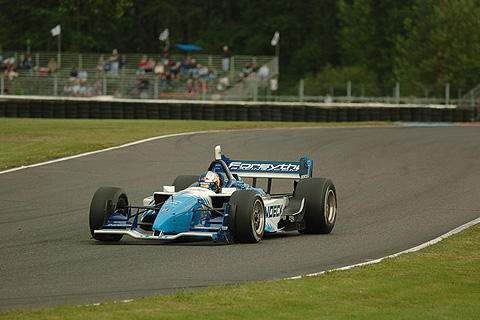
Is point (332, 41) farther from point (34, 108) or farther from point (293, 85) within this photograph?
point (34, 108)

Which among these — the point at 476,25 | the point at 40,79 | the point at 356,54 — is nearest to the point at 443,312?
the point at 40,79

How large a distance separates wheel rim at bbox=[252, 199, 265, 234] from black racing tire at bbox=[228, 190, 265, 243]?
0.12m

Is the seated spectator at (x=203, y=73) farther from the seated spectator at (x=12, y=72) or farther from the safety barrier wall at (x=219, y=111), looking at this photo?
the safety barrier wall at (x=219, y=111)

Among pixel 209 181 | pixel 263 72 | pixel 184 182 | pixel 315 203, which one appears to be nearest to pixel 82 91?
pixel 263 72

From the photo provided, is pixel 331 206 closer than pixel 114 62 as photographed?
Yes

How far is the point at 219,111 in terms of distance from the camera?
32.1 m

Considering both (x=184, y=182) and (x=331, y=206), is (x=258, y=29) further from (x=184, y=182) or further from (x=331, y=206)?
(x=331, y=206)

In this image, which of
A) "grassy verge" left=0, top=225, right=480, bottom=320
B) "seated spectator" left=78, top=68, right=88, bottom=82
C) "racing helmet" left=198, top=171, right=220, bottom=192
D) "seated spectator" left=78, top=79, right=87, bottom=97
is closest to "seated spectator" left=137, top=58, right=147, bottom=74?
"seated spectator" left=78, top=68, right=88, bottom=82

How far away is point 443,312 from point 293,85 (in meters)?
33.8

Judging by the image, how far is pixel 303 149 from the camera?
21.3 meters

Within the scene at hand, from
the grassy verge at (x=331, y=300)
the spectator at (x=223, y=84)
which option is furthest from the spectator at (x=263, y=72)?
the grassy verge at (x=331, y=300)

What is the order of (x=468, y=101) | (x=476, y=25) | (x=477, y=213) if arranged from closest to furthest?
(x=477, y=213)
(x=468, y=101)
(x=476, y=25)

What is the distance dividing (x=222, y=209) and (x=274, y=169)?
6.32 feet

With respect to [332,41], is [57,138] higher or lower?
lower
